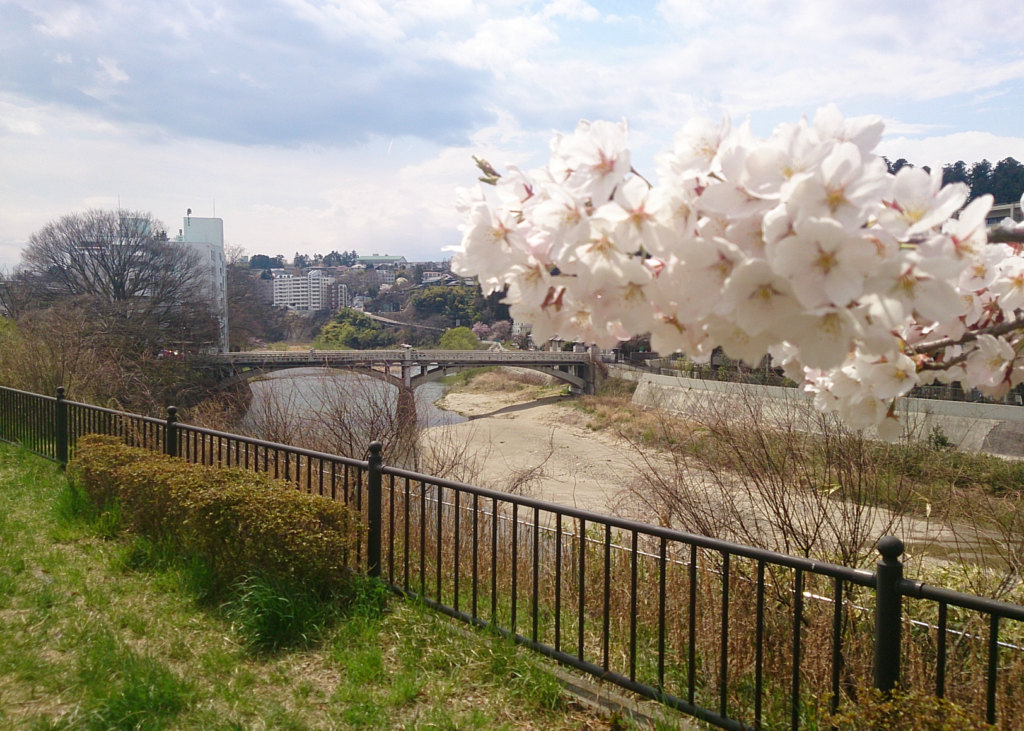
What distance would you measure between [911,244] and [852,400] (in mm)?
588

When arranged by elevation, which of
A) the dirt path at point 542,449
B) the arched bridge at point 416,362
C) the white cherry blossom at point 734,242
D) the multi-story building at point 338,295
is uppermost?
the multi-story building at point 338,295

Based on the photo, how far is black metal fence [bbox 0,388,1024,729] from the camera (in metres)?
2.40

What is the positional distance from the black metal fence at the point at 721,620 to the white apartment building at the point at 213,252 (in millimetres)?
26623

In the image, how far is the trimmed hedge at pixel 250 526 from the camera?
3.73 m

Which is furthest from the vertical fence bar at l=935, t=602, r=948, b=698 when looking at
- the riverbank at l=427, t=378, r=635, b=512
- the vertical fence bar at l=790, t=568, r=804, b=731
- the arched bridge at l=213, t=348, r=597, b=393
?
the arched bridge at l=213, t=348, r=597, b=393

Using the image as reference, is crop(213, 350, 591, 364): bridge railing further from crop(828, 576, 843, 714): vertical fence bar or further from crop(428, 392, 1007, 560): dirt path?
crop(828, 576, 843, 714): vertical fence bar

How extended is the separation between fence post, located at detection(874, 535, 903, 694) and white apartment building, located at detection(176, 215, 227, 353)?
2906 centimetres

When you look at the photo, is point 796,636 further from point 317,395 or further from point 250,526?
point 317,395

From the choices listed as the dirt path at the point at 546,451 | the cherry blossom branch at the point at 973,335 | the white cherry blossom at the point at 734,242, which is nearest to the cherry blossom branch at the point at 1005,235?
the white cherry blossom at the point at 734,242

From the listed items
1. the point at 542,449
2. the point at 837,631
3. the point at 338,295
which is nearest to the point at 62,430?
the point at 837,631

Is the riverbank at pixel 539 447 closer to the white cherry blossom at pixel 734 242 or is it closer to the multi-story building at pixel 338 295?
the white cherry blossom at pixel 734 242

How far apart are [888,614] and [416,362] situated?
27.5 m

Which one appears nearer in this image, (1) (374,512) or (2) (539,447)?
(1) (374,512)

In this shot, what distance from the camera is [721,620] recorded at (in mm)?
3117
